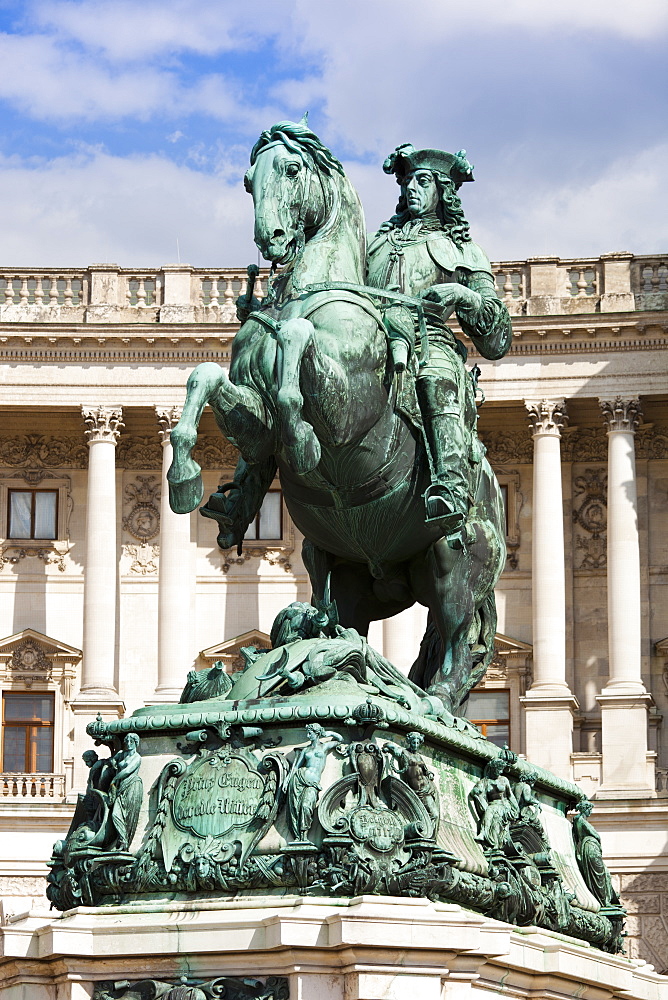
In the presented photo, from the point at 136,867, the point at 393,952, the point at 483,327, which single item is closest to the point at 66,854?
the point at 136,867

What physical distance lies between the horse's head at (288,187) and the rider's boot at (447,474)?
114cm

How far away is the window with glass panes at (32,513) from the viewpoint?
5816cm

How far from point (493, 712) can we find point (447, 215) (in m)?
44.6

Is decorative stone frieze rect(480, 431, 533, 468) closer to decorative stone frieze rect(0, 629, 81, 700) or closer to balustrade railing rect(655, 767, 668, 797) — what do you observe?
balustrade railing rect(655, 767, 668, 797)

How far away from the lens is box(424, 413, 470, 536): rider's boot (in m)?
10.9

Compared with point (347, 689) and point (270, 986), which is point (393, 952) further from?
point (347, 689)

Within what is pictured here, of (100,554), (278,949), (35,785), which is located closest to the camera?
(278,949)

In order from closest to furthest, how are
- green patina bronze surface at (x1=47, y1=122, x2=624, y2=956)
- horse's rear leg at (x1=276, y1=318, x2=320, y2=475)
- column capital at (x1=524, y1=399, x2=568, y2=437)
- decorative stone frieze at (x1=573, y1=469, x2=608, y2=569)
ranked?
green patina bronze surface at (x1=47, y1=122, x2=624, y2=956)
horse's rear leg at (x1=276, y1=318, x2=320, y2=475)
column capital at (x1=524, y1=399, x2=568, y2=437)
decorative stone frieze at (x1=573, y1=469, x2=608, y2=569)

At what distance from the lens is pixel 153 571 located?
5806 centimetres

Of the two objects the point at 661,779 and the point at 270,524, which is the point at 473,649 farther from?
the point at 270,524

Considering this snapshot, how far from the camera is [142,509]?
58375mm

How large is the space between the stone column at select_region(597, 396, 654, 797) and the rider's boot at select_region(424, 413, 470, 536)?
132ft

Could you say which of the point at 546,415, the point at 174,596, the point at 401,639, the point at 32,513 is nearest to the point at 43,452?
the point at 32,513

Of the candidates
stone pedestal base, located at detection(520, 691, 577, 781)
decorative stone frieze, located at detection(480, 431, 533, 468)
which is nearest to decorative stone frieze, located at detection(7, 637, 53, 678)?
stone pedestal base, located at detection(520, 691, 577, 781)
